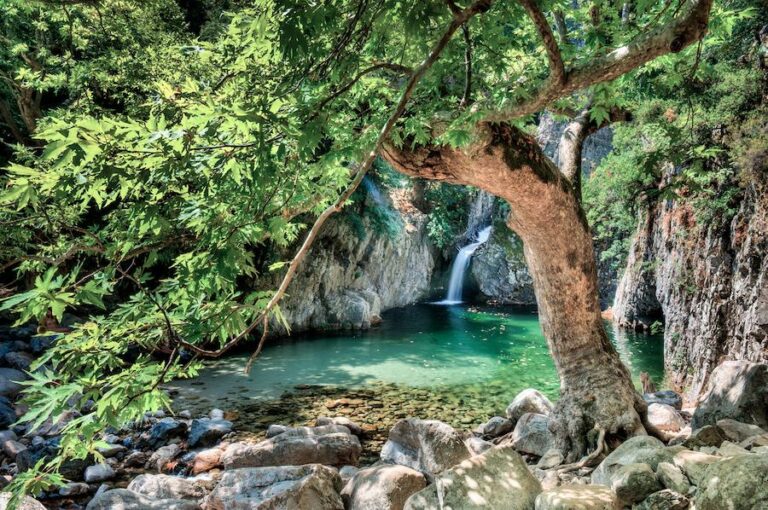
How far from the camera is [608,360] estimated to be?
15.2 ft

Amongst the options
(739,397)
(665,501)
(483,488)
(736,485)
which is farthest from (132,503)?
(739,397)

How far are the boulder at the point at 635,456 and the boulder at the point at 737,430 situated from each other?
0.80m

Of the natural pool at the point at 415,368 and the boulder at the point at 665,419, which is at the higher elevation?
the boulder at the point at 665,419

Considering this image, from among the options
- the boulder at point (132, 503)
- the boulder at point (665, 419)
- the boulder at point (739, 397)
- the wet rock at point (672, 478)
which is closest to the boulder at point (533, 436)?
the boulder at point (665, 419)

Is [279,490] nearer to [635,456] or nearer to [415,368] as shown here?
[635,456]

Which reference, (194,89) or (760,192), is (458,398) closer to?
(760,192)

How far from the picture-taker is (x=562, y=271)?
14.8 feet

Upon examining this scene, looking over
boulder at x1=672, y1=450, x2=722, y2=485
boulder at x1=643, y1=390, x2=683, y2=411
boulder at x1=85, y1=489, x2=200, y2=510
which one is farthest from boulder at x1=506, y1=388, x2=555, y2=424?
boulder at x1=85, y1=489, x2=200, y2=510

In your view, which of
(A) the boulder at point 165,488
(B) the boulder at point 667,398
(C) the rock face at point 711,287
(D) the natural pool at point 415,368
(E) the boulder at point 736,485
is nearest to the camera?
(E) the boulder at point 736,485

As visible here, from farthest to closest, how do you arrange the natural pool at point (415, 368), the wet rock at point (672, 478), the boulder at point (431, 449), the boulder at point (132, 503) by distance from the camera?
the natural pool at point (415, 368) < the boulder at point (431, 449) < the boulder at point (132, 503) < the wet rock at point (672, 478)

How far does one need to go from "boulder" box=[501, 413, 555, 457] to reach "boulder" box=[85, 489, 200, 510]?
4.14m

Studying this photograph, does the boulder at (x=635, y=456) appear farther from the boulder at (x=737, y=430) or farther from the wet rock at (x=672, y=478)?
the boulder at (x=737, y=430)

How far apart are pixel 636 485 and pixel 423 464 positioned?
9.65ft

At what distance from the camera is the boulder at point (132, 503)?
4.38 meters
